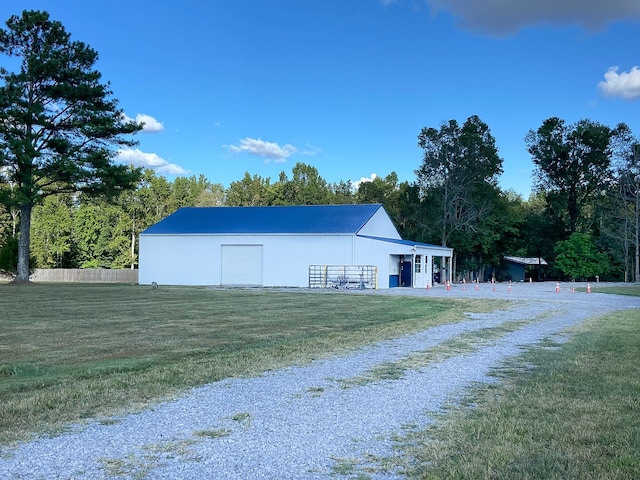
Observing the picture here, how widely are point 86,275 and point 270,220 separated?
23.0 meters

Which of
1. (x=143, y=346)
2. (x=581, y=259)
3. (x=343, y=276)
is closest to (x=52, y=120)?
(x=343, y=276)

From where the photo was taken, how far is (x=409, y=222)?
188ft

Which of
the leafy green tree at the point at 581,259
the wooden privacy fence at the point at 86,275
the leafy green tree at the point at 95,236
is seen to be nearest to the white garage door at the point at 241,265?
the wooden privacy fence at the point at 86,275

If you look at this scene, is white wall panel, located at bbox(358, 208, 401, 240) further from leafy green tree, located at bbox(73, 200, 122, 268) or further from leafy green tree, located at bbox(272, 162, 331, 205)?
leafy green tree, located at bbox(73, 200, 122, 268)

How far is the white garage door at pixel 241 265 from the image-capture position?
3788 centimetres

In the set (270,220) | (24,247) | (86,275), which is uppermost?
(270,220)

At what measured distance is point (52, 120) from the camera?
33719mm

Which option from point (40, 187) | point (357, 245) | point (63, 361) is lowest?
point (63, 361)

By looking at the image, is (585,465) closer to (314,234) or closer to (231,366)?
(231,366)

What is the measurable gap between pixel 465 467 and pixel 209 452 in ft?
6.15

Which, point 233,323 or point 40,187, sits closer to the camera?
point 233,323

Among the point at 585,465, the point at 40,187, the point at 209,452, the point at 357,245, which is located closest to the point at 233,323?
the point at 209,452

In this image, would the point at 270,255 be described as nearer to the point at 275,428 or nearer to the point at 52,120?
the point at 52,120

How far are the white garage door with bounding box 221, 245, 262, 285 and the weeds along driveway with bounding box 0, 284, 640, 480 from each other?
29618mm
